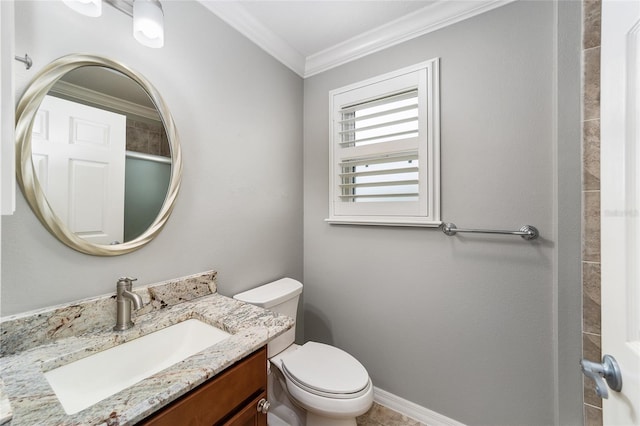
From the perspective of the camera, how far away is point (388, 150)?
5.26 ft

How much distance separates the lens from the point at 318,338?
193 centimetres

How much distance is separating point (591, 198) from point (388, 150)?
3.15ft

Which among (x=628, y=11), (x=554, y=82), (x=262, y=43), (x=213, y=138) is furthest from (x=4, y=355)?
(x=554, y=82)

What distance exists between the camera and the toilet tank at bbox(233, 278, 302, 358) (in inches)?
54.6

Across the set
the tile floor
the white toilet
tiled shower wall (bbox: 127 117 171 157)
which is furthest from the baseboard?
tiled shower wall (bbox: 127 117 171 157)

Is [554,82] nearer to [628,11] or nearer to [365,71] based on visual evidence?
[628,11]

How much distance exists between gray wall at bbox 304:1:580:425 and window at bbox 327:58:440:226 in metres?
0.08

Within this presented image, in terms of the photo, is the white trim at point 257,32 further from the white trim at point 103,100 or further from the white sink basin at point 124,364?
the white sink basin at point 124,364

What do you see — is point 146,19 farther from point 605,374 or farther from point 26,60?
point 605,374

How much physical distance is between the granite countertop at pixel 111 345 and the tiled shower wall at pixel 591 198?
127 cm

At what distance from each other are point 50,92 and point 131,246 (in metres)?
0.59

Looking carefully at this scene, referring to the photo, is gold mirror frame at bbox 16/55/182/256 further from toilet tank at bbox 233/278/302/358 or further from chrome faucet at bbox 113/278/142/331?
toilet tank at bbox 233/278/302/358

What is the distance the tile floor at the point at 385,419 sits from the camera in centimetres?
150

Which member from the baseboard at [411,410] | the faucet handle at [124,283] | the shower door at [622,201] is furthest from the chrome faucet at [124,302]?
the baseboard at [411,410]
